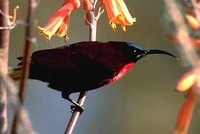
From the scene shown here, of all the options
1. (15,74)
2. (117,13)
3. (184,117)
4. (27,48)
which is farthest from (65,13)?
(27,48)

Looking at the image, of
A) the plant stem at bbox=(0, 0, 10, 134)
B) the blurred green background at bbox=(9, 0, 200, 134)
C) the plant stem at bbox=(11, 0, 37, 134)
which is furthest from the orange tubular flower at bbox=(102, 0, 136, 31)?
the blurred green background at bbox=(9, 0, 200, 134)

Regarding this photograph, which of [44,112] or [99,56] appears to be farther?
[44,112]

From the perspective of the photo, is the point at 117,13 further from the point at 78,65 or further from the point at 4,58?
the point at 4,58

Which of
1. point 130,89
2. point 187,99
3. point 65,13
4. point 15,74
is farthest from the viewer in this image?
point 130,89

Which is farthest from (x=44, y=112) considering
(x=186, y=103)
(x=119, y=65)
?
(x=186, y=103)

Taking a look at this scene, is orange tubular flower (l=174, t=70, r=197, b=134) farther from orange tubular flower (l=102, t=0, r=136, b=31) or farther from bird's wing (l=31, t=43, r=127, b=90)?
orange tubular flower (l=102, t=0, r=136, b=31)

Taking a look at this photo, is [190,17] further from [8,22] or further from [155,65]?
[155,65]

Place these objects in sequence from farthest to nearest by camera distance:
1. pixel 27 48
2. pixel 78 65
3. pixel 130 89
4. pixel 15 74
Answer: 1. pixel 130 89
2. pixel 78 65
3. pixel 15 74
4. pixel 27 48
